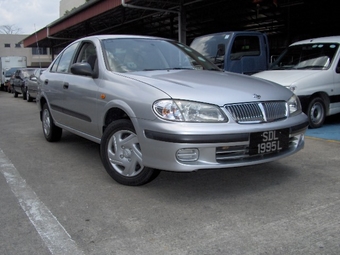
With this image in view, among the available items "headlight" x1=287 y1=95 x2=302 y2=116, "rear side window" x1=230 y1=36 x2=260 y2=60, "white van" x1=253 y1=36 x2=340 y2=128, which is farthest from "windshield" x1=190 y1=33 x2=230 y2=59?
"headlight" x1=287 y1=95 x2=302 y2=116

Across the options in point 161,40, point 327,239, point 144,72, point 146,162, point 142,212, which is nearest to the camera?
point 327,239

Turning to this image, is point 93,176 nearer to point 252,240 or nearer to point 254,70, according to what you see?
point 252,240

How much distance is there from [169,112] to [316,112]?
15.2ft

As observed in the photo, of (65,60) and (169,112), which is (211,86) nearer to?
(169,112)

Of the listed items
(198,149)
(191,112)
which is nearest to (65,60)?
(191,112)

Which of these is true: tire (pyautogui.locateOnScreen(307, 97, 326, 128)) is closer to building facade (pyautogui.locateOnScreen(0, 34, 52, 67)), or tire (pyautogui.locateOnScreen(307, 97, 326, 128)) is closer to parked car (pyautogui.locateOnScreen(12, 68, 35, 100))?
parked car (pyautogui.locateOnScreen(12, 68, 35, 100))

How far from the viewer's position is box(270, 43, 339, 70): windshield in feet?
23.7

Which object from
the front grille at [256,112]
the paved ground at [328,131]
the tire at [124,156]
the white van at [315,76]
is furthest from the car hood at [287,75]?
the tire at [124,156]

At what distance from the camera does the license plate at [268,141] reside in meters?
3.38

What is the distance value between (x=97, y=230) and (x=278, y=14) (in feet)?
66.2

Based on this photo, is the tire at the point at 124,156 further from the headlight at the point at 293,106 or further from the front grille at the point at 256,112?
the headlight at the point at 293,106

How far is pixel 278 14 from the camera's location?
808 inches

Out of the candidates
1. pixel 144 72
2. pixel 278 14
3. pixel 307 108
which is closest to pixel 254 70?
pixel 307 108

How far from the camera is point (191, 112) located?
3.31 meters
